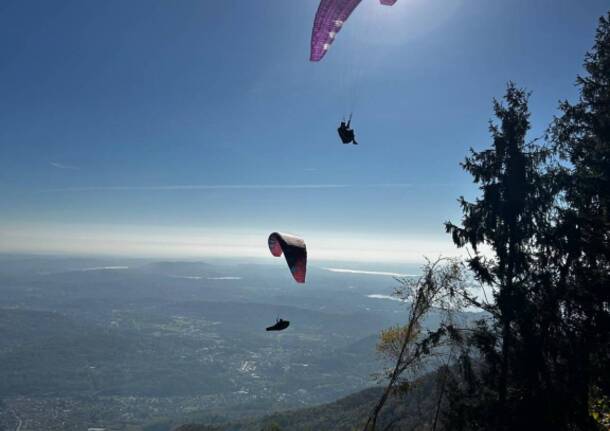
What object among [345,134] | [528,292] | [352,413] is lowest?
[352,413]

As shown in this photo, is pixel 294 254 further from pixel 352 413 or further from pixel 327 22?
pixel 352 413

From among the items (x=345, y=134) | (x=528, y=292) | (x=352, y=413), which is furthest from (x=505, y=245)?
(x=352, y=413)

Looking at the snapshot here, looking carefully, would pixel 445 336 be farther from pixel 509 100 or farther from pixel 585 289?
pixel 509 100

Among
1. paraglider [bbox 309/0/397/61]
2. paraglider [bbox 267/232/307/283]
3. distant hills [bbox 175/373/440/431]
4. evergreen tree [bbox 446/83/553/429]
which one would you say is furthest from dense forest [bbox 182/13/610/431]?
distant hills [bbox 175/373/440/431]

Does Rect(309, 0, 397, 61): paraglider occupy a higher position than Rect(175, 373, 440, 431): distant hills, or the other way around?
Rect(309, 0, 397, 61): paraglider

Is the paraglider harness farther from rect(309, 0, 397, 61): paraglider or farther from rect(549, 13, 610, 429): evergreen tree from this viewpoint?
rect(549, 13, 610, 429): evergreen tree

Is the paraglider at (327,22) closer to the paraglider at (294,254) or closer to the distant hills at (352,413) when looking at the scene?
the paraglider at (294,254)

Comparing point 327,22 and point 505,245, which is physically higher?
point 327,22
